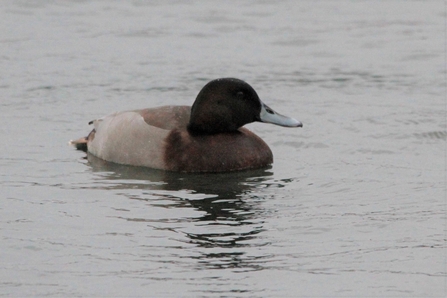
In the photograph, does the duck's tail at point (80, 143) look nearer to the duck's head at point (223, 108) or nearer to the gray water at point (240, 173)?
the gray water at point (240, 173)

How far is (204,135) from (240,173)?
19.9 inches


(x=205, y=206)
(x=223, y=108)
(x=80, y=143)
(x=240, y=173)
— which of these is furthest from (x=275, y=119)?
(x=80, y=143)

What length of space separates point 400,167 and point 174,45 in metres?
6.61

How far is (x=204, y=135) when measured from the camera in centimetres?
971

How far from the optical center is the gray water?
6562 millimetres

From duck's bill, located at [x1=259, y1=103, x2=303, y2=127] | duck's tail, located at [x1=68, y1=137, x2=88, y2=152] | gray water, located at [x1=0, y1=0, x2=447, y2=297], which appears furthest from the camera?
duck's tail, located at [x1=68, y1=137, x2=88, y2=152]

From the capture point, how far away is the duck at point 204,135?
31.4ft

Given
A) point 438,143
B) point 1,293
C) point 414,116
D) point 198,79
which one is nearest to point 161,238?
point 1,293

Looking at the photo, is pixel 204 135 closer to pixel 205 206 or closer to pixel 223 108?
pixel 223 108

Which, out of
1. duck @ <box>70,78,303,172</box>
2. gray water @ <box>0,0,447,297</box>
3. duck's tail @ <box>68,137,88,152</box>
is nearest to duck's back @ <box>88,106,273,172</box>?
duck @ <box>70,78,303,172</box>

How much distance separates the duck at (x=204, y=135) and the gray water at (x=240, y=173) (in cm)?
19

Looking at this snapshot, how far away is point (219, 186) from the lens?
898 centimetres

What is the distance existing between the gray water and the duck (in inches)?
7.4

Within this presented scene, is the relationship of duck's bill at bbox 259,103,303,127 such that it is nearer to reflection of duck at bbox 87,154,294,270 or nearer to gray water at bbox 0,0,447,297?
gray water at bbox 0,0,447,297
